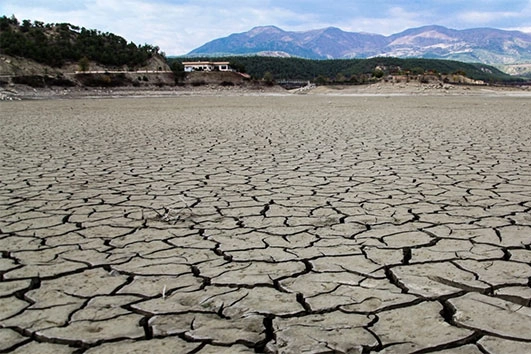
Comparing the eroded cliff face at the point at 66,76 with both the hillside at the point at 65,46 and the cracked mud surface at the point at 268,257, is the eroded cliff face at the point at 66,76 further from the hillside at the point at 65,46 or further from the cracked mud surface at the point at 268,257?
the cracked mud surface at the point at 268,257

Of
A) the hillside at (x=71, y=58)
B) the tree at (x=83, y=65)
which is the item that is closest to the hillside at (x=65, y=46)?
the hillside at (x=71, y=58)

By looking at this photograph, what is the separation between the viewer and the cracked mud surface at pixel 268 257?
172 cm

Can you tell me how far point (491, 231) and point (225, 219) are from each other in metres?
1.55

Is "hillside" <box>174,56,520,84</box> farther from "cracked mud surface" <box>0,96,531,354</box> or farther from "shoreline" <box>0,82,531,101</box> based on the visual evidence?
"cracked mud surface" <box>0,96,531,354</box>

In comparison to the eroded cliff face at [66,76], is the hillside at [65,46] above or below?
above

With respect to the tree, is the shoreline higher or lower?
lower

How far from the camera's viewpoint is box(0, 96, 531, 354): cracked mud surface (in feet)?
5.65

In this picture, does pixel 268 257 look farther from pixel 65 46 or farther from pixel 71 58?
pixel 65 46

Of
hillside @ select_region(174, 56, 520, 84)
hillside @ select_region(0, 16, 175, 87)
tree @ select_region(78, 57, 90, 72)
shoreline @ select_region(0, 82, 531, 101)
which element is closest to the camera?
shoreline @ select_region(0, 82, 531, 101)

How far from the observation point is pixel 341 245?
2670 mm

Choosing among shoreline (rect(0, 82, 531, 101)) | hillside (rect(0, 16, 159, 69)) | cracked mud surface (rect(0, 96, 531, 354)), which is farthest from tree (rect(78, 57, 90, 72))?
cracked mud surface (rect(0, 96, 531, 354))

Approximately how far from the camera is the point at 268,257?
2498mm

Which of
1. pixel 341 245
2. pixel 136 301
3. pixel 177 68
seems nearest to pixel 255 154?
pixel 341 245

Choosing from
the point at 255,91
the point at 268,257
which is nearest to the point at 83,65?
the point at 255,91
